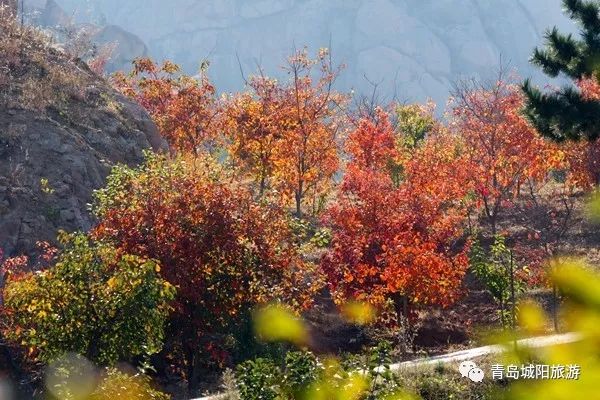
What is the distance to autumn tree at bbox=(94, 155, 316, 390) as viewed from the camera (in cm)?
1220

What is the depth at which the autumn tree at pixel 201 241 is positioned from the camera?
12.2m

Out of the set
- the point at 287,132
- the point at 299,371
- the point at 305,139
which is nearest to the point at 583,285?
the point at 299,371

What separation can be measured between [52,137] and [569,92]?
14351 mm

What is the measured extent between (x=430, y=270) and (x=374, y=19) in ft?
534

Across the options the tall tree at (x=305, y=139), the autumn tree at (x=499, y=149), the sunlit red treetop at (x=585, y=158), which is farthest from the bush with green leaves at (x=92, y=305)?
the sunlit red treetop at (x=585, y=158)

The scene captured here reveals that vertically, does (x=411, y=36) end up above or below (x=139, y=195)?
above

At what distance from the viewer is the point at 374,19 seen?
559ft

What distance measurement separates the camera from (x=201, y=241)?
12.3 m

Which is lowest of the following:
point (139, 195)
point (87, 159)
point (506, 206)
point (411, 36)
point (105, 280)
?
point (105, 280)

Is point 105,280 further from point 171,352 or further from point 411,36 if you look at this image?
point 411,36

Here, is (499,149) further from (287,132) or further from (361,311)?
(361,311)

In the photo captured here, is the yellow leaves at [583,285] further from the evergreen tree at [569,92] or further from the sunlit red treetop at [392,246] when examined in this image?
the sunlit red treetop at [392,246]

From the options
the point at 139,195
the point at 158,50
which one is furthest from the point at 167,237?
the point at 158,50

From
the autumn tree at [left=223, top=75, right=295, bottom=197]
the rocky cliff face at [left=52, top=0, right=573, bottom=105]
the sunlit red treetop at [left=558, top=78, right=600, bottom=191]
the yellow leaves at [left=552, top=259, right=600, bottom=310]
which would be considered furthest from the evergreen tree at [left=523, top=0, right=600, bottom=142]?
the rocky cliff face at [left=52, top=0, right=573, bottom=105]
